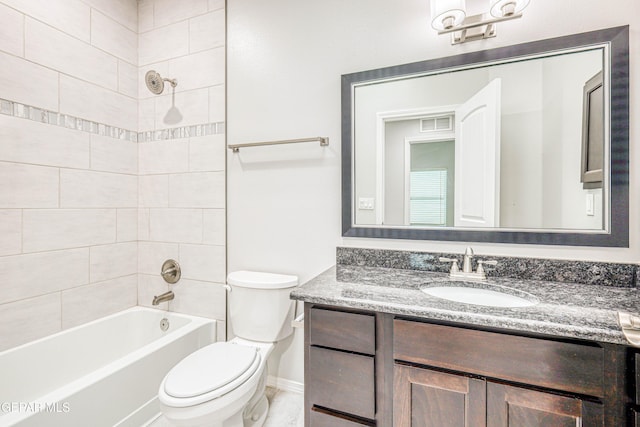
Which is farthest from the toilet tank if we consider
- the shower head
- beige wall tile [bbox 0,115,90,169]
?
the shower head

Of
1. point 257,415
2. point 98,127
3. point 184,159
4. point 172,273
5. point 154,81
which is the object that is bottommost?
point 257,415

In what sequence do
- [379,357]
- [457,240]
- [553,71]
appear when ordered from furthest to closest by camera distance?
1. [457,240]
2. [553,71]
3. [379,357]

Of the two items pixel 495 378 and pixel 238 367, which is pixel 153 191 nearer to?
pixel 238 367

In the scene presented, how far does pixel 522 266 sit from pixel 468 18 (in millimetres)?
1105

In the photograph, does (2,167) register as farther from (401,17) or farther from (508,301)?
(508,301)

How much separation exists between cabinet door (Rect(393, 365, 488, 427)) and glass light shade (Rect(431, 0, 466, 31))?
1.38m

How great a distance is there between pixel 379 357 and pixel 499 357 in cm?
35

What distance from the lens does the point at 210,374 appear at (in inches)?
50.1

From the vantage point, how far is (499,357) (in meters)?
0.87

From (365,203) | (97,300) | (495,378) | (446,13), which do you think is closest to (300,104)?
(365,203)

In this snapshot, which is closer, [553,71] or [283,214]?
[553,71]

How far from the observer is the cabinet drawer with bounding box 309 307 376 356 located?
1.02m

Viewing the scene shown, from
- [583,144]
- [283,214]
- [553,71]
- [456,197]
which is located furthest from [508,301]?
[283,214]

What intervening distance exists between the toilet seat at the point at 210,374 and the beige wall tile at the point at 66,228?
1082mm
